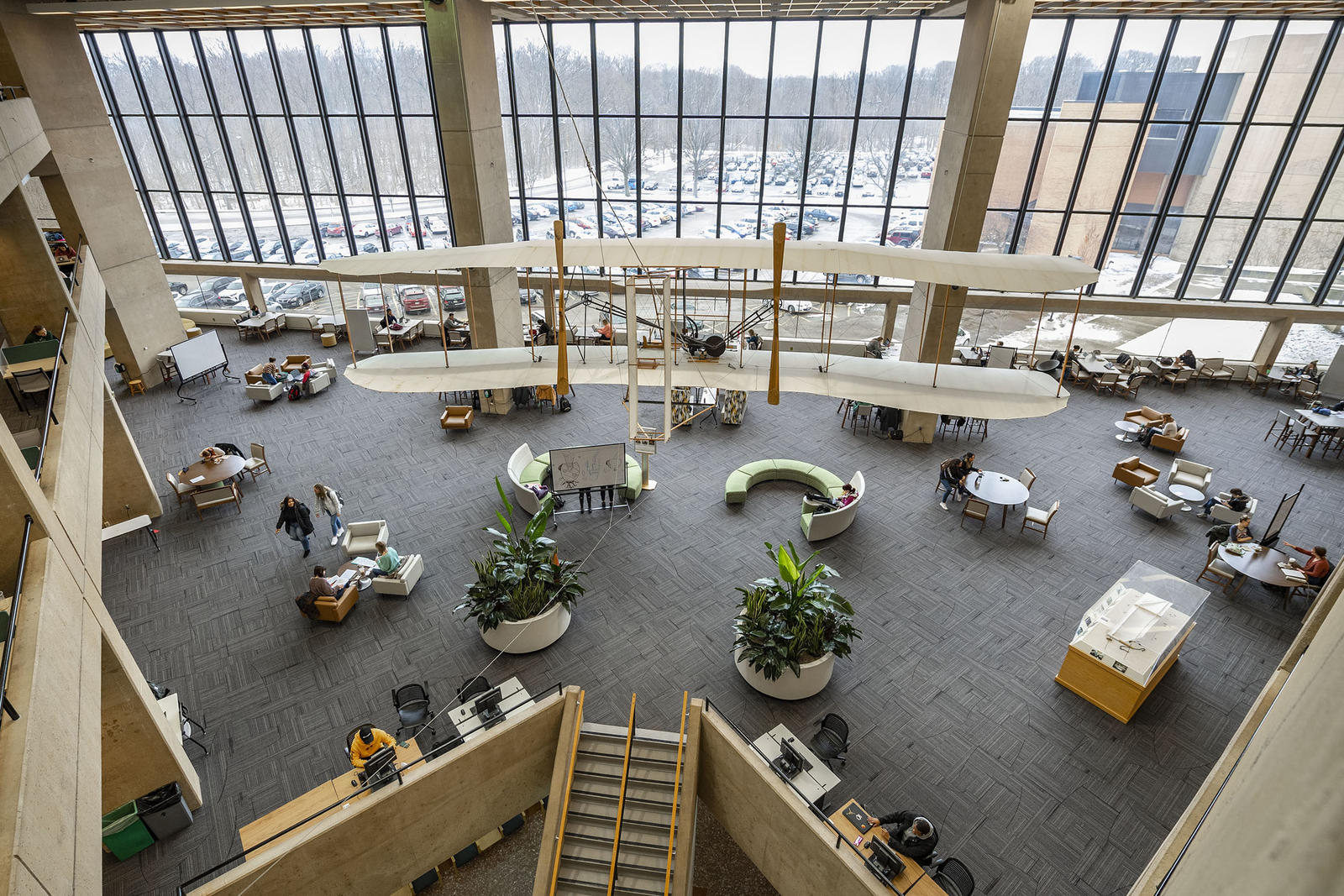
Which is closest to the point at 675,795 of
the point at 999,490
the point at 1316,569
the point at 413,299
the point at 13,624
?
the point at 13,624

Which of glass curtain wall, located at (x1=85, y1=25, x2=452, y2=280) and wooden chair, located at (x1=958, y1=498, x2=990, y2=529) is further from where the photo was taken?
glass curtain wall, located at (x1=85, y1=25, x2=452, y2=280)

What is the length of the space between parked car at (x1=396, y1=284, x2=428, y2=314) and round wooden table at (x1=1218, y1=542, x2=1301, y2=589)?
71.6ft

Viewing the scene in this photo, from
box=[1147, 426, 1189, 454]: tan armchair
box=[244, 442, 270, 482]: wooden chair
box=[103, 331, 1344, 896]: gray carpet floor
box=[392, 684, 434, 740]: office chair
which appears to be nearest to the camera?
box=[103, 331, 1344, 896]: gray carpet floor

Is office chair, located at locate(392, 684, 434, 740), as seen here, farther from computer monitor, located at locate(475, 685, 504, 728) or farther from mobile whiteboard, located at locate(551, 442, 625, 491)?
mobile whiteboard, located at locate(551, 442, 625, 491)

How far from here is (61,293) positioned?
11.6m

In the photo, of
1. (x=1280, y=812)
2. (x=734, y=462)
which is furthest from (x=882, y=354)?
(x=1280, y=812)

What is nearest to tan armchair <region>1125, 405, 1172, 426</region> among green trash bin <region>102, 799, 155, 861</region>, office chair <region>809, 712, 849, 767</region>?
office chair <region>809, 712, 849, 767</region>

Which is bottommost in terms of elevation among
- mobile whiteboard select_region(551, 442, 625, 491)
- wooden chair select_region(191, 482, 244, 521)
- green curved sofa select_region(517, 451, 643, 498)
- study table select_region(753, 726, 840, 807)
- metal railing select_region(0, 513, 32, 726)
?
study table select_region(753, 726, 840, 807)

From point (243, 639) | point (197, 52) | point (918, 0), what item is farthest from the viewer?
point (197, 52)

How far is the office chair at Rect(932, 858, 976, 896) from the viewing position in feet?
23.5

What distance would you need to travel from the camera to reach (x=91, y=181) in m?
16.2

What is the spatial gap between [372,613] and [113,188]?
→ 13780 mm

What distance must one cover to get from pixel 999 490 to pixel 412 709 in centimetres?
1074

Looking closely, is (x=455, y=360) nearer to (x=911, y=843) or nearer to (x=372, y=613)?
(x=372, y=613)
